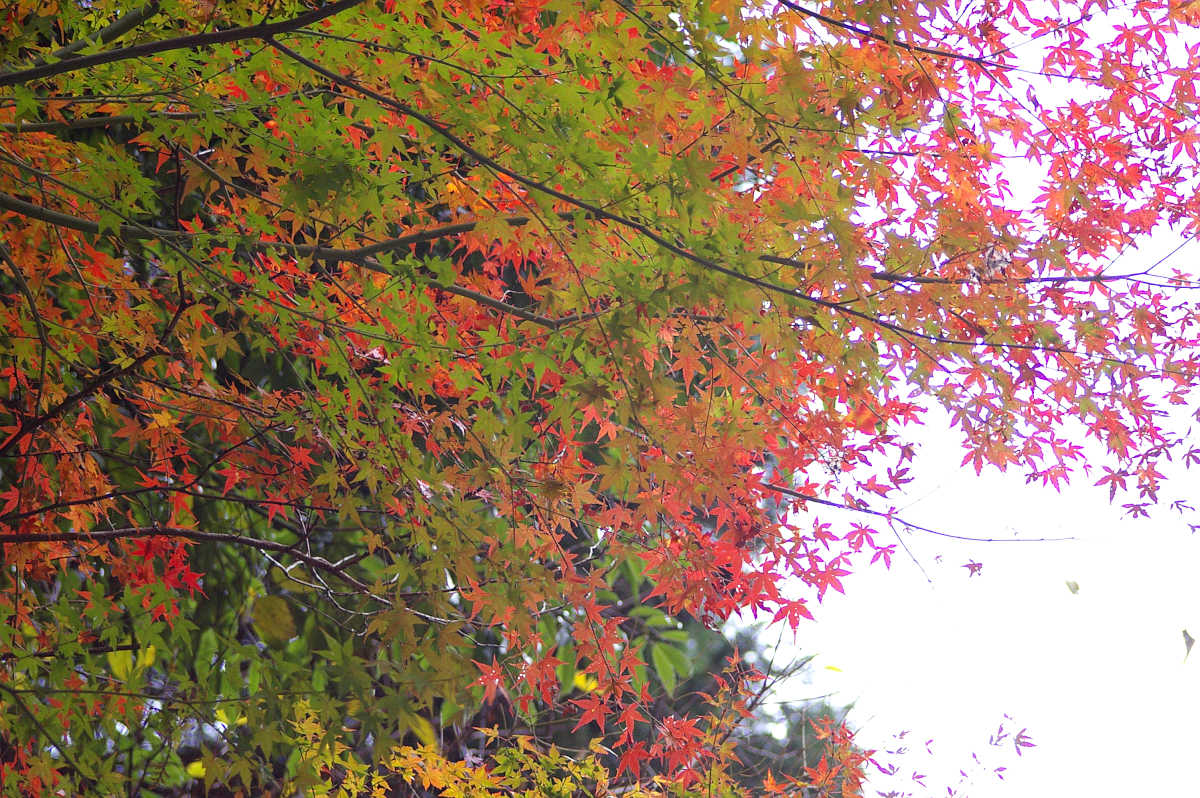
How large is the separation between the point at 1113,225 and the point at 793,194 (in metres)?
1.52

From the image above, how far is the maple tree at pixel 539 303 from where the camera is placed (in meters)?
1.98

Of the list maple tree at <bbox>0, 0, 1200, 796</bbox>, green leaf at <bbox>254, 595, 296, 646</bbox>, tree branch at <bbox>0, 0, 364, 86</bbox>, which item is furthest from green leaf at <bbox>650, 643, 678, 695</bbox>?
tree branch at <bbox>0, 0, 364, 86</bbox>

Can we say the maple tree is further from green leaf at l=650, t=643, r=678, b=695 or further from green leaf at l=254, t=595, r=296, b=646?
green leaf at l=650, t=643, r=678, b=695

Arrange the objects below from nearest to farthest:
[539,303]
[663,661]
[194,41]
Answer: [194,41] < [539,303] < [663,661]

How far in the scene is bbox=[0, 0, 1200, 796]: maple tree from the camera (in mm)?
1981

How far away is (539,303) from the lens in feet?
9.71

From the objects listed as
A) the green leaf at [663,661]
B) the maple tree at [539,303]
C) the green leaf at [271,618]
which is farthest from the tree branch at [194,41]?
the green leaf at [663,661]

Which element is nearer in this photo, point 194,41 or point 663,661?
point 194,41

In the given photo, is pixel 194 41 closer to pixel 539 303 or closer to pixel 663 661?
pixel 539 303

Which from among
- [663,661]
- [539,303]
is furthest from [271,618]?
[663,661]

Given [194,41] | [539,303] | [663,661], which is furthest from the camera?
[663,661]

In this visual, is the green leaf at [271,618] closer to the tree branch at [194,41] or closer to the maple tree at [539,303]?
the maple tree at [539,303]

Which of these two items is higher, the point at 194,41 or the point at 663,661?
the point at 663,661

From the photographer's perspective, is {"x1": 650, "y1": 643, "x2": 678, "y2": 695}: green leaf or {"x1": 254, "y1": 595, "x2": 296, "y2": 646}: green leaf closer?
{"x1": 254, "y1": 595, "x2": 296, "y2": 646}: green leaf
